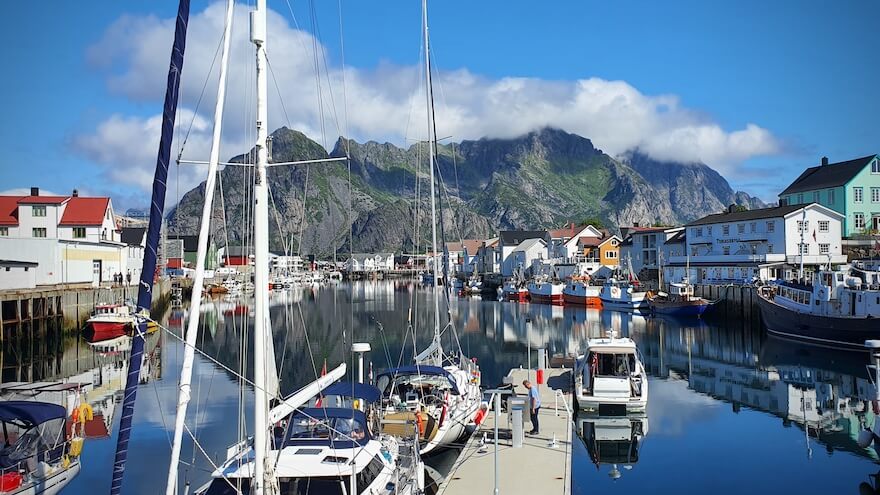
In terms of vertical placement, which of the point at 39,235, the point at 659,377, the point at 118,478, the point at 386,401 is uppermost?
the point at 39,235

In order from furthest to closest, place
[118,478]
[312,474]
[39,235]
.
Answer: [39,235] < [312,474] < [118,478]

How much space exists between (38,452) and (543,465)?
15.3 m

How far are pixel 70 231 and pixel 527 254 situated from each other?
9460 centimetres

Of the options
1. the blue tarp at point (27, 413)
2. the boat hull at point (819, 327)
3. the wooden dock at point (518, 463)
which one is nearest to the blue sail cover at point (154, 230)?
the wooden dock at point (518, 463)

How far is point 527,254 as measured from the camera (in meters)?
154

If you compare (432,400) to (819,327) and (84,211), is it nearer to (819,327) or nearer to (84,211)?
(819,327)

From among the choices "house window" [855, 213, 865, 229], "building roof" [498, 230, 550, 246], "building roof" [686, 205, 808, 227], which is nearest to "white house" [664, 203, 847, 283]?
"building roof" [686, 205, 808, 227]

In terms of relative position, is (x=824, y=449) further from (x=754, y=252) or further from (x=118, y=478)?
(x=754, y=252)

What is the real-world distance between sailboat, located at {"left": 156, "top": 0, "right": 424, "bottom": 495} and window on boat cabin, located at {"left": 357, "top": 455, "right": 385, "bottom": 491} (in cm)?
2

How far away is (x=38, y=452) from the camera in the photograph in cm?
2039

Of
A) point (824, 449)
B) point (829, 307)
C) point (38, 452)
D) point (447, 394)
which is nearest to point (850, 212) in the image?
point (829, 307)

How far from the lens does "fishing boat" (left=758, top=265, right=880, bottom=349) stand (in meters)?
50.8

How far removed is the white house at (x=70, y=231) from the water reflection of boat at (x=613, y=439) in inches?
2478

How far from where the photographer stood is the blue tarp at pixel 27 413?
20.0 metres
